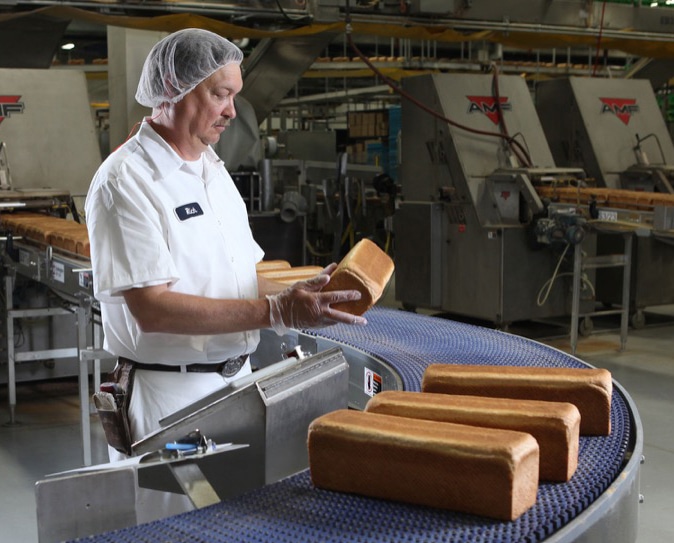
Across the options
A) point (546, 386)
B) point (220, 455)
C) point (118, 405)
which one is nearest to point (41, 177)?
point (118, 405)

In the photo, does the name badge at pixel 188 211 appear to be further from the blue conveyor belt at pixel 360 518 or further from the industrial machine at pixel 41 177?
the industrial machine at pixel 41 177

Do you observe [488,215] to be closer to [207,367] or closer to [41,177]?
[41,177]

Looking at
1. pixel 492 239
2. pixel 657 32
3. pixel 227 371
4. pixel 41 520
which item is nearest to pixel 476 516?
pixel 41 520

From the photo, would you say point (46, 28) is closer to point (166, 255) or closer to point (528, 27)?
point (528, 27)

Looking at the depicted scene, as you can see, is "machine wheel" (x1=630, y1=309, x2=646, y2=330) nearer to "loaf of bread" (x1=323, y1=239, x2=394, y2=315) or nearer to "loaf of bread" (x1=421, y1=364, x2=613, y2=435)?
"loaf of bread" (x1=421, y1=364, x2=613, y2=435)

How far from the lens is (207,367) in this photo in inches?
72.3

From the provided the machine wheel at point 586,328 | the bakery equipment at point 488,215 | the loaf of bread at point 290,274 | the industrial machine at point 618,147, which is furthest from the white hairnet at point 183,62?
the industrial machine at point 618,147

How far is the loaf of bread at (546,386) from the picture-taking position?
1.52 meters

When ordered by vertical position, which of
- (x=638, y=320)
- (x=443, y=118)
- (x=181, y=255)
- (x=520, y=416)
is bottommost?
(x=638, y=320)

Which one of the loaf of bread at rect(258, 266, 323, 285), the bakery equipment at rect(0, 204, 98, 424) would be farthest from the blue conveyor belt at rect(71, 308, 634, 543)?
the bakery equipment at rect(0, 204, 98, 424)

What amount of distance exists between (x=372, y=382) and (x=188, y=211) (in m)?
0.59

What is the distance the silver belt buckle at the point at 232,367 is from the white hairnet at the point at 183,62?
544mm

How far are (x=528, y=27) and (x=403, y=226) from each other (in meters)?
1.94

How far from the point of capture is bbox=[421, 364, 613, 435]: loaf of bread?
4.99 feet
